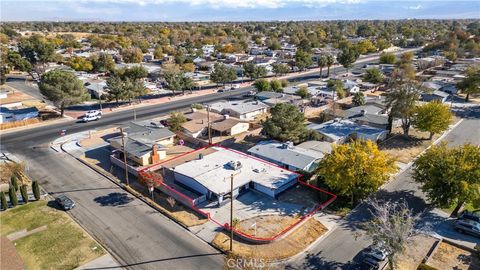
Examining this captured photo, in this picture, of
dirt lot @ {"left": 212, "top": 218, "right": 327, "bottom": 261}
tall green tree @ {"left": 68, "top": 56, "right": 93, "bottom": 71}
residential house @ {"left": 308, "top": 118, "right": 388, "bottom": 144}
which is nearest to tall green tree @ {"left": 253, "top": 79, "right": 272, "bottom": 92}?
residential house @ {"left": 308, "top": 118, "right": 388, "bottom": 144}

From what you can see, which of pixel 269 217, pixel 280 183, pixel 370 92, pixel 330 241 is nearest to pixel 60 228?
pixel 269 217

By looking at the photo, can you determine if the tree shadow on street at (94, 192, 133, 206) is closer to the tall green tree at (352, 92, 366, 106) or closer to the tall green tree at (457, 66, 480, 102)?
the tall green tree at (352, 92, 366, 106)

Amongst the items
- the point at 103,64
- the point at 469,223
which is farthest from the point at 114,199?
the point at 103,64

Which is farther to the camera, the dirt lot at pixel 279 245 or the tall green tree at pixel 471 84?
the tall green tree at pixel 471 84

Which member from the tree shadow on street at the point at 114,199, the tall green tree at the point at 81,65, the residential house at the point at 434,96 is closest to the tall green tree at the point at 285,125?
the tree shadow on street at the point at 114,199

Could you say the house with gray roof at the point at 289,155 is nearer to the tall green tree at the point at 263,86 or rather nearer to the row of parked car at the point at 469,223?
the row of parked car at the point at 469,223
